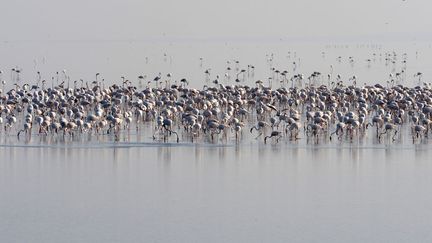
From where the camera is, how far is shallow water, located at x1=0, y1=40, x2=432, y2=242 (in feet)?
36.6

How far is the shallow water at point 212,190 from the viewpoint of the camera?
1116 cm

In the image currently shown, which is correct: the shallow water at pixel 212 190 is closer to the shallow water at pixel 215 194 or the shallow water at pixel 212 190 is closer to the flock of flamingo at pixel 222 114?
the shallow water at pixel 215 194

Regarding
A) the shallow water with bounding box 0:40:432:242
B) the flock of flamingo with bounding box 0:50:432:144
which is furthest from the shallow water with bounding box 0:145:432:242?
the flock of flamingo with bounding box 0:50:432:144

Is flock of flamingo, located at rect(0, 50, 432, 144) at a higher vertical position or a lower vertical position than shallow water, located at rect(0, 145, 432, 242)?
higher

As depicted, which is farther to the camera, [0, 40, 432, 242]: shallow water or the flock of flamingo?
the flock of flamingo

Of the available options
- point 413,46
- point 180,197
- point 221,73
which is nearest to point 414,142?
point 180,197

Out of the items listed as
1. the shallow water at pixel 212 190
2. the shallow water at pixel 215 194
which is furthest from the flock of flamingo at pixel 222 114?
the shallow water at pixel 215 194

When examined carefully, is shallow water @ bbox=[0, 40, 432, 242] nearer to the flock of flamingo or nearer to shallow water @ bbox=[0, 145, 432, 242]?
shallow water @ bbox=[0, 145, 432, 242]

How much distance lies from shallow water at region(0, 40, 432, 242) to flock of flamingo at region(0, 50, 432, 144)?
0.33 metres

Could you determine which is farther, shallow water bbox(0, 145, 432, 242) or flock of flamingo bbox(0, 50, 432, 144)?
flock of flamingo bbox(0, 50, 432, 144)

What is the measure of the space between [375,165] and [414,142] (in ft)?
8.69

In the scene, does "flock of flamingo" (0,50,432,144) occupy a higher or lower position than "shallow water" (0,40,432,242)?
higher

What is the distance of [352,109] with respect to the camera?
22.9 m

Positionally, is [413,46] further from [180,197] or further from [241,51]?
[180,197]
